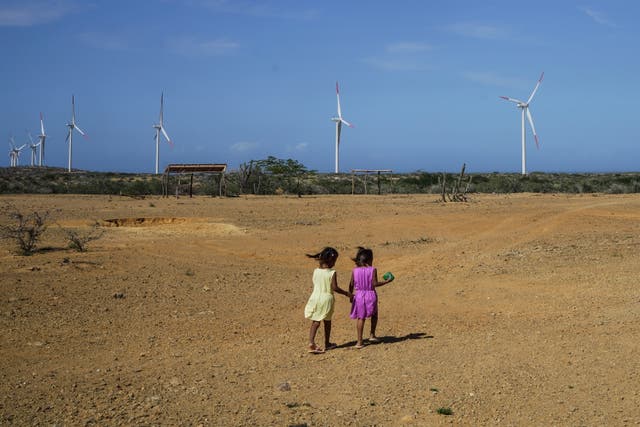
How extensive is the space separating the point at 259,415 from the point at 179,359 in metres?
2.16

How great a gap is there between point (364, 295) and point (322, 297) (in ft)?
1.63

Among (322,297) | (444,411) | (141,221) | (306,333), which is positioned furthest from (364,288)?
(141,221)

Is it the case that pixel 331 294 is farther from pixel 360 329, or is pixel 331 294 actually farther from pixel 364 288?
pixel 360 329

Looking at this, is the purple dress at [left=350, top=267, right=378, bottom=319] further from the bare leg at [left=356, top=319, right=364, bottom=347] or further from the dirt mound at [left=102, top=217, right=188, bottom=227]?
the dirt mound at [left=102, top=217, right=188, bottom=227]

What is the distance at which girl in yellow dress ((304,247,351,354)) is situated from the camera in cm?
816

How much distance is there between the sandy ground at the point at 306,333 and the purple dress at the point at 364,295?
0.41m

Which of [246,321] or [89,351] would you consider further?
[246,321]

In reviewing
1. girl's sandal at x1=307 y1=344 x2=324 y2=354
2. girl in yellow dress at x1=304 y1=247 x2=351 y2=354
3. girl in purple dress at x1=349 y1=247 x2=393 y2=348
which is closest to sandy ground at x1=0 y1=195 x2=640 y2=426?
girl's sandal at x1=307 y1=344 x2=324 y2=354

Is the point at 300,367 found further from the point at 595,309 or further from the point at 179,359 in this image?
the point at 595,309

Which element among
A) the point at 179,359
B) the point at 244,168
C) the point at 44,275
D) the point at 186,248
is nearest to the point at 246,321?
the point at 179,359

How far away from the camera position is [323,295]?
827 cm

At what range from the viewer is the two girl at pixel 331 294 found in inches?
322

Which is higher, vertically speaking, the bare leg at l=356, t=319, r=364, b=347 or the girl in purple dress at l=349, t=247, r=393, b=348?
the girl in purple dress at l=349, t=247, r=393, b=348

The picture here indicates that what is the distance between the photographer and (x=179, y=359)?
7898mm
